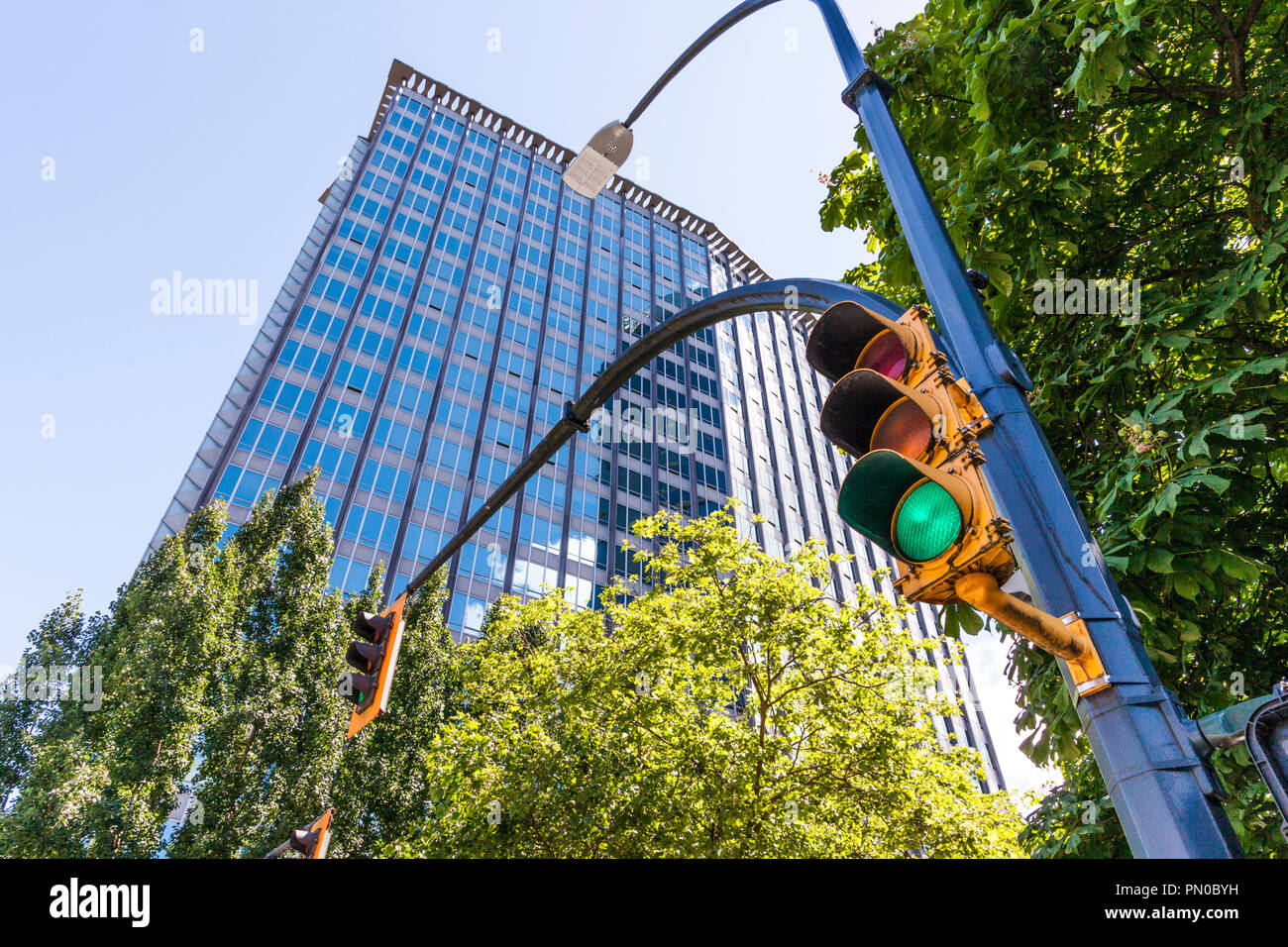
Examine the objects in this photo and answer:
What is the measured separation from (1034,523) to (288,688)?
67.3 feet

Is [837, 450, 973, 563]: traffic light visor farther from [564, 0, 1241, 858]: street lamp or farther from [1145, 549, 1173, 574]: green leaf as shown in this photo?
[1145, 549, 1173, 574]: green leaf

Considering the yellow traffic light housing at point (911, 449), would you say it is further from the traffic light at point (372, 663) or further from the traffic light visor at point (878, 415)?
the traffic light at point (372, 663)

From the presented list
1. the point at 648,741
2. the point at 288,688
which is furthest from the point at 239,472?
the point at 648,741

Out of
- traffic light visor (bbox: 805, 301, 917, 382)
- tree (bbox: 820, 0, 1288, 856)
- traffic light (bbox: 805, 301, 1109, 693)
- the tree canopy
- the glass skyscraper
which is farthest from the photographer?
the glass skyscraper

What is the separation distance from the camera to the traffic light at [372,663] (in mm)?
5968

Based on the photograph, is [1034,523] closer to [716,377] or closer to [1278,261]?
[1278,261]

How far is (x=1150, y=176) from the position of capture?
682cm

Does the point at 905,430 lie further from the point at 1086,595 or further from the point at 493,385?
the point at 493,385

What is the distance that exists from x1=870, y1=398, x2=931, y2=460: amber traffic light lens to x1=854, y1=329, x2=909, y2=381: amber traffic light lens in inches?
10.3

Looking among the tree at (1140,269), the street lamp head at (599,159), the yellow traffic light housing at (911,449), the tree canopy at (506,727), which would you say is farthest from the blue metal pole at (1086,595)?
the tree canopy at (506,727)

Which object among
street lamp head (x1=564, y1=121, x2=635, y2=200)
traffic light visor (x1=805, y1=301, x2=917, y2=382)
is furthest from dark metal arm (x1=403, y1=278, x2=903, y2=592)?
street lamp head (x1=564, y1=121, x2=635, y2=200)

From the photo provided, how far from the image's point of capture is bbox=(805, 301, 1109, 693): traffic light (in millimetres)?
1924

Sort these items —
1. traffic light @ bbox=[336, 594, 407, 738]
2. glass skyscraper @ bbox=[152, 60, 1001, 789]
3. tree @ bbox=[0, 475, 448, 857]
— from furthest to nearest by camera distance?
glass skyscraper @ bbox=[152, 60, 1001, 789] < tree @ bbox=[0, 475, 448, 857] < traffic light @ bbox=[336, 594, 407, 738]

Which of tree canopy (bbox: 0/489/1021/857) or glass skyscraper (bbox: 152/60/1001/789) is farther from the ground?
glass skyscraper (bbox: 152/60/1001/789)
